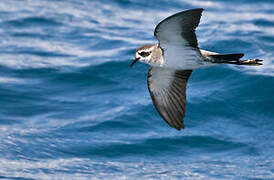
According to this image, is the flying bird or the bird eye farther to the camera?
the bird eye

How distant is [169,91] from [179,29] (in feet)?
5.33

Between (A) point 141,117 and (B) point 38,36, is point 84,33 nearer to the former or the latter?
(B) point 38,36

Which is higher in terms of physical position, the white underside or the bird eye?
the bird eye

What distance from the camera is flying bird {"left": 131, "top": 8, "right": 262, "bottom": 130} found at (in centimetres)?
805

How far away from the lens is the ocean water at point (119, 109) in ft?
35.1

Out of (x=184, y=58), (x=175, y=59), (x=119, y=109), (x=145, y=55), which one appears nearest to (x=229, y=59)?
(x=184, y=58)

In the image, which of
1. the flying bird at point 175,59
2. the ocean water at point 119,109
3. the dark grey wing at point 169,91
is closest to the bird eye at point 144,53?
the flying bird at point 175,59

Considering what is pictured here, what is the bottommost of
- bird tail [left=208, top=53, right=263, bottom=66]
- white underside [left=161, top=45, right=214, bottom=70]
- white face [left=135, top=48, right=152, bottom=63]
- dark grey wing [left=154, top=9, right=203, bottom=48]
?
bird tail [left=208, top=53, right=263, bottom=66]

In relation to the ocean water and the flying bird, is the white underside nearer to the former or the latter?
the flying bird

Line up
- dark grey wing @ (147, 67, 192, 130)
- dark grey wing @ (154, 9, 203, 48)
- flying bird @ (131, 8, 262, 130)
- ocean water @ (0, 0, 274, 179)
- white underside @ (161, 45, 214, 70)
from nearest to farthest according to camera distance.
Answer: dark grey wing @ (154, 9, 203, 48), flying bird @ (131, 8, 262, 130), white underside @ (161, 45, 214, 70), dark grey wing @ (147, 67, 192, 130), ocean water @ (0, 0, 274, 179)

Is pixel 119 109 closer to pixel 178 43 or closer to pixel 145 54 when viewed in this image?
pixel 145 54

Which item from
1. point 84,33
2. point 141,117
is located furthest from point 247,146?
point 84,33

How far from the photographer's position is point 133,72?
1374 cm

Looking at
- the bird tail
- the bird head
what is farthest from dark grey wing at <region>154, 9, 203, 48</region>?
the bird tail
